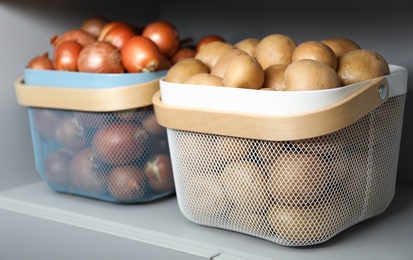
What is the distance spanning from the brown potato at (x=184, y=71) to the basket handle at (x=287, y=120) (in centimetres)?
8

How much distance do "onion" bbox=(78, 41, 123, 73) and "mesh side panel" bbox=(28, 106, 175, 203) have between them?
0.07 meters

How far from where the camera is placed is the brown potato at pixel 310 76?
0.78m

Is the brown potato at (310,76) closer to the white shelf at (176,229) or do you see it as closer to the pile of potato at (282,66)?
the pile of potato at (282,66)

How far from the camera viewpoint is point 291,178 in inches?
30.9

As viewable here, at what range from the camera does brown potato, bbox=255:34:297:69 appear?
915 mm

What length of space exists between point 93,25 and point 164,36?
0.53 feet

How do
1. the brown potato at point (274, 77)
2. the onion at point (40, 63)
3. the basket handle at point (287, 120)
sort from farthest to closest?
the onion at point (40, 63), the brown potato at point (274, 77), the basket handle at point (287, 120)

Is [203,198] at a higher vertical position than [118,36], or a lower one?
lower

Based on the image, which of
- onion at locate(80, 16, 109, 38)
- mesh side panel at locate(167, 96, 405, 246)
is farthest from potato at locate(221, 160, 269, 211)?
onion at locate(80, 16, 109, 38)

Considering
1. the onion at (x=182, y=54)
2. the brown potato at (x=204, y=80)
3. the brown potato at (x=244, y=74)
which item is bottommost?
the onion at (x=182, y=54)

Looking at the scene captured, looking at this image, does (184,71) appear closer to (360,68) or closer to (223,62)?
(223,62)

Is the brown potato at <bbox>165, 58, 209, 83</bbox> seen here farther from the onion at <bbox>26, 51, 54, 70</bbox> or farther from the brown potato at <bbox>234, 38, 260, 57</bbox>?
the onion at <bbox>26, 51, 54, 70</bbox>

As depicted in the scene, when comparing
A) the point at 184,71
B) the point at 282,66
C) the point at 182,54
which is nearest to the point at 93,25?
the point at 182,54

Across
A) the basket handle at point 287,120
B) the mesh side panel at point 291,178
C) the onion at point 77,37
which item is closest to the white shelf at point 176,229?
the mesh side panel at point 291,178
